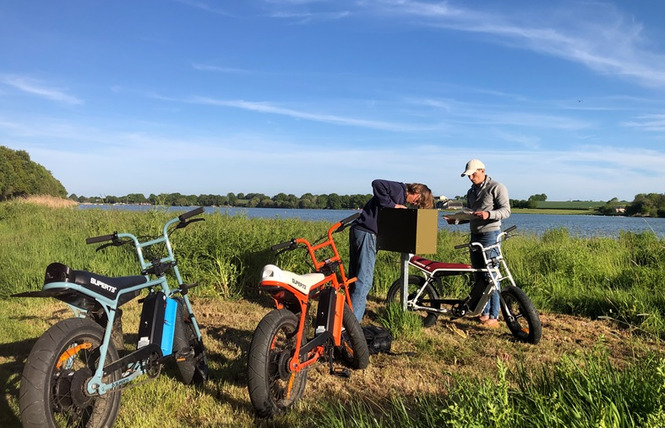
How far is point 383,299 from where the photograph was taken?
770cm

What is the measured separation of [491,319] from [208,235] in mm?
4928

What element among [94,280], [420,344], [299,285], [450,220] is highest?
[450,220]

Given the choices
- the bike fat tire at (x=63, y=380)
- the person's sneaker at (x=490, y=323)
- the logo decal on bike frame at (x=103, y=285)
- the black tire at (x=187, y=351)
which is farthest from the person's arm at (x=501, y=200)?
the bike fat tire at (x=63, y=380)

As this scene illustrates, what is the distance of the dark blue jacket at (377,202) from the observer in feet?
16.6

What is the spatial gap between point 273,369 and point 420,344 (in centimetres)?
229

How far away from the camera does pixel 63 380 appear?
2803 millimetres

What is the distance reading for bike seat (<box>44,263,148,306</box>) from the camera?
2869 millimetres

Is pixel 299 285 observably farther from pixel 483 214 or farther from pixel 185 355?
pixel 483 214

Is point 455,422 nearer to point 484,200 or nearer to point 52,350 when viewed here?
point 52,350

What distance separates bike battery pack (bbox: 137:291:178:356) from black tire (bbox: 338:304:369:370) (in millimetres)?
1484

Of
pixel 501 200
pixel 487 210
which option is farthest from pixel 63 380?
pixel 501 200

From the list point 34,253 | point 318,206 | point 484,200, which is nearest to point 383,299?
point 484,200

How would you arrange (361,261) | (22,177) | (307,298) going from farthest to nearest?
(22,177) < (361,261) < (307,298)

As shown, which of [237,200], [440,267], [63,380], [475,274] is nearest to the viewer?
[63,380]
